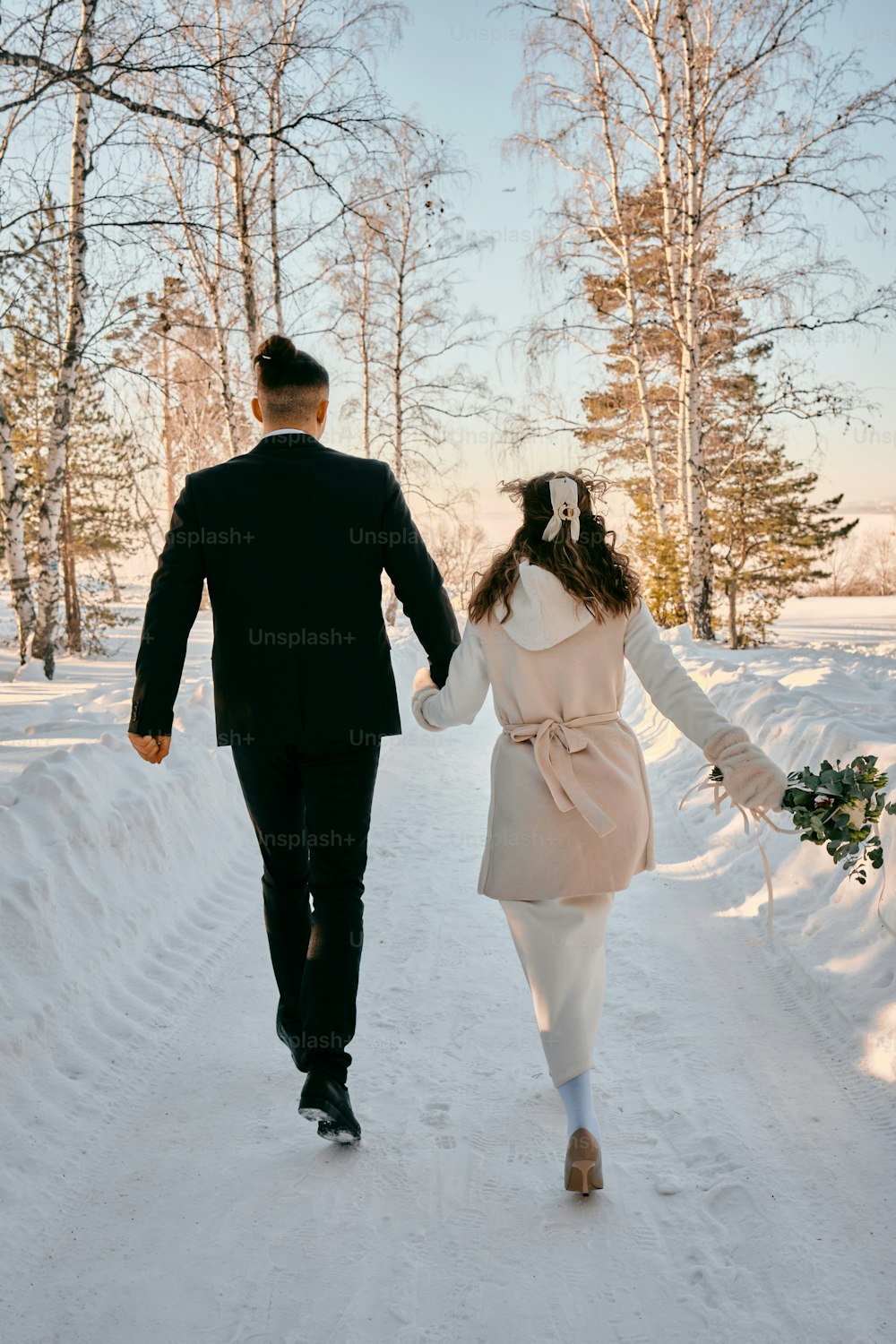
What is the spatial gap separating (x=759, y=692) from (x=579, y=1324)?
5.72 meters

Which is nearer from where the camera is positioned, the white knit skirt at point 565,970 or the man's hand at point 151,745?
the white knit skirt at point 565,970

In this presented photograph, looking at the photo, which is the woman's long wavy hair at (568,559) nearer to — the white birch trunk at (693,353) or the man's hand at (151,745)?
the man's hand at (151,745)

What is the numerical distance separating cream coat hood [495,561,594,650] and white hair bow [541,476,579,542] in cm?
13

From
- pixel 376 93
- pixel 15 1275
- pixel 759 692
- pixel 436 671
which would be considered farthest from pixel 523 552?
pixel 376 93

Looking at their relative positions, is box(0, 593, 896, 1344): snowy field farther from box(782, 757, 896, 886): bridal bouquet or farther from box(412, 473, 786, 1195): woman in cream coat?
box(782, 757, 896, 886): bridal bouquet

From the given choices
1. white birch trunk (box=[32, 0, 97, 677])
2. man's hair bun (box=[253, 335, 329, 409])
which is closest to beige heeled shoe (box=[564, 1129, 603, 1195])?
man's hair bun (box=[253, 335, 329, 409])

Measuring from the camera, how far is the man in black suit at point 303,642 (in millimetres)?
2871

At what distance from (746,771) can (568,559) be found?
0.78m

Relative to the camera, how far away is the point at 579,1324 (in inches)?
81.9

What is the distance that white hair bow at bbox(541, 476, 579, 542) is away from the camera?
2.77 m

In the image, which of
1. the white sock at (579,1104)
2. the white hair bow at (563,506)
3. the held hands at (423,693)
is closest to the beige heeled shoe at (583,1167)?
the white sock at (579,1104)

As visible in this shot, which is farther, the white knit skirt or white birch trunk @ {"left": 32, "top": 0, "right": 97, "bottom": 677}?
white birch trunk @ {"left": 32, "top": 0, "right": 97, "bottom": 677}

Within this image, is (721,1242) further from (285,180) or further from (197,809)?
(285,180)

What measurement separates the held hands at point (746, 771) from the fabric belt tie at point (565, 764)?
1.16ft
